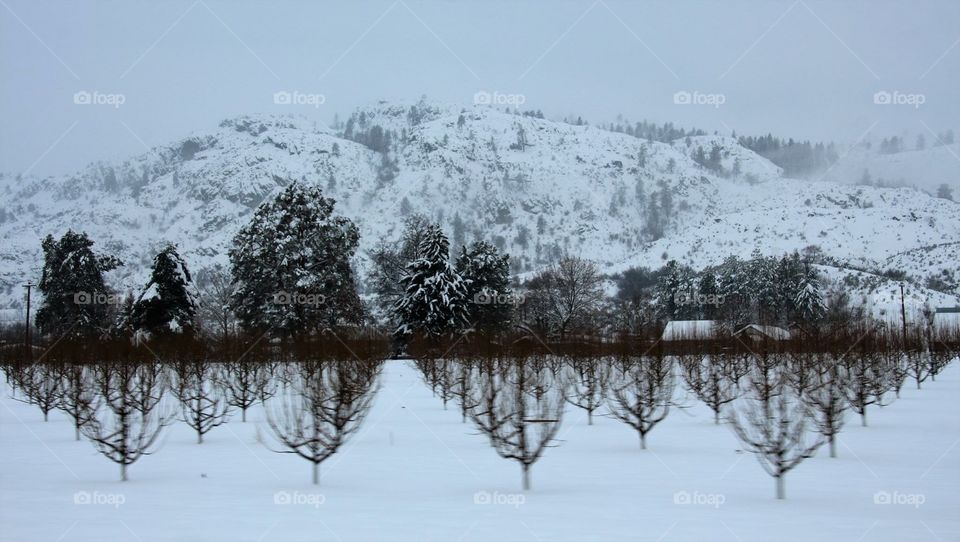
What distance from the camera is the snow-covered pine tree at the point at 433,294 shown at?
50.1 meters

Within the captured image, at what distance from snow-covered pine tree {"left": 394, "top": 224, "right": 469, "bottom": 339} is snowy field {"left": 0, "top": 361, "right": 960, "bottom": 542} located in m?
29.9

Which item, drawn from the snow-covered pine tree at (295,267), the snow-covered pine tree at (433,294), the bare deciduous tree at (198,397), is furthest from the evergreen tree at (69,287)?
the bare deciduous tree at (198,397)

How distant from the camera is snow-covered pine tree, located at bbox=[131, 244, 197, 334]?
1857 inches

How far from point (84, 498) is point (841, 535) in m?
10.1

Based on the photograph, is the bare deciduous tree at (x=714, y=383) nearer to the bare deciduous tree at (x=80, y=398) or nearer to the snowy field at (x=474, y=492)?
the snowy field at (x=474, y=492)

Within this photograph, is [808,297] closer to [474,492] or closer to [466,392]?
[466,392]

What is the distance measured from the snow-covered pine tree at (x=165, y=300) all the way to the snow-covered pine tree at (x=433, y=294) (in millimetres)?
13072

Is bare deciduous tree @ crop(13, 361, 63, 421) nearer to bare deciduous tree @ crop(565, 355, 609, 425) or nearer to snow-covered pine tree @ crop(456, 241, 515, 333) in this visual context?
bare deciduous tree @ crop(565, 355, 609, 425)

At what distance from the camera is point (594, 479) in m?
13.8

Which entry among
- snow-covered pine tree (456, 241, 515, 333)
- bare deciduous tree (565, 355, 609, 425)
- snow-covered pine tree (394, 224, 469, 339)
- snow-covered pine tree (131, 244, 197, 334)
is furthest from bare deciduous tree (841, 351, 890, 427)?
snow-covered pine tree (131, 244, 197, 334)

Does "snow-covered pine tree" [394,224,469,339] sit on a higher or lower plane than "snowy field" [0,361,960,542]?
higher

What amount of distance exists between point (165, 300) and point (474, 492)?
130 ft

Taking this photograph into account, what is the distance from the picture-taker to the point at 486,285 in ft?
191

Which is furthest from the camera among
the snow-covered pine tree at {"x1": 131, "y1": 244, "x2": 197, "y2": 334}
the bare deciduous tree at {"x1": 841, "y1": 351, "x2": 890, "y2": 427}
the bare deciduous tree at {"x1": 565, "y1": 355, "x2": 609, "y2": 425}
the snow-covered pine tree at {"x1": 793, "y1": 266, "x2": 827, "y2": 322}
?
the snow-covered pine tree at {"x1": 793, "y1": 266, "x2": 827, "y2": 322}
